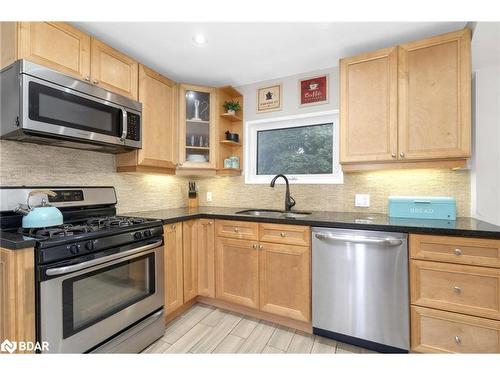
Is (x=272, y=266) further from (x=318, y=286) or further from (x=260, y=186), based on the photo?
(x=260, y=186)

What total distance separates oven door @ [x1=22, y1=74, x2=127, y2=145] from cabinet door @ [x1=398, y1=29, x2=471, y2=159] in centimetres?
222

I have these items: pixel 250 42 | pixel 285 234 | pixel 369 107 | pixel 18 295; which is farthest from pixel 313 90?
pixel 18 295

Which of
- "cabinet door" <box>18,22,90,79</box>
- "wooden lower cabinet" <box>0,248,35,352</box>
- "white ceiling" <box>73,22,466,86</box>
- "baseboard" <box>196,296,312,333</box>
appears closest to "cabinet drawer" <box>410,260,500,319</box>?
"baseboard" <box>196,296,312,333</box>

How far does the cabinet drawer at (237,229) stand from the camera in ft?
6.67

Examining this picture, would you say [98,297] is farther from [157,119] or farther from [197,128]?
[197,128]

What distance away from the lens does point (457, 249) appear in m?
1.41

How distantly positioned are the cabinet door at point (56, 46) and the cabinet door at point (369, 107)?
6.53ft

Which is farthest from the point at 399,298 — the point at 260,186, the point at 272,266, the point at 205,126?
the point at 205,126

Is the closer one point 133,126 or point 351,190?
point 133,126

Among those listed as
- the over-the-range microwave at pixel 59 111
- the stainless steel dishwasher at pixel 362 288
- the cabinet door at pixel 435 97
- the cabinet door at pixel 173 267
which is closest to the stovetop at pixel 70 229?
the cabinet door at pixel 173 267

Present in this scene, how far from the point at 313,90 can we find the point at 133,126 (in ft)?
5.84

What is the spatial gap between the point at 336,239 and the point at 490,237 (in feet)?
2.71

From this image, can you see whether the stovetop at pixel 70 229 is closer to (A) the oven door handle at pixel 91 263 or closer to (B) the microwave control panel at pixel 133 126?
(A) the oven door handle at pixel 91 263

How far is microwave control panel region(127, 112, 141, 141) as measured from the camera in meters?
1.95
